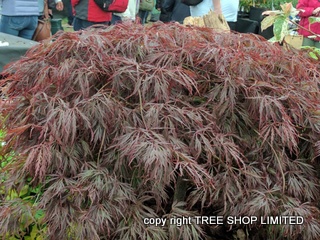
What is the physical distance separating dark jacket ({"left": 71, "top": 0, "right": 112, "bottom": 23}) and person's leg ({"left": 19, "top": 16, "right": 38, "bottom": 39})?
0.53m

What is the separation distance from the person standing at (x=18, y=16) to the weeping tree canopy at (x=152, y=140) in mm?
3049

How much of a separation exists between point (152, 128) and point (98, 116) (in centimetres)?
24

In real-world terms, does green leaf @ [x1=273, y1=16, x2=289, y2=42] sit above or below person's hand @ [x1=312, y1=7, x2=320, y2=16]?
above

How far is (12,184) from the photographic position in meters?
2.25

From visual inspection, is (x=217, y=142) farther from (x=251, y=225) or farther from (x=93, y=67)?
(x=93, y=67)

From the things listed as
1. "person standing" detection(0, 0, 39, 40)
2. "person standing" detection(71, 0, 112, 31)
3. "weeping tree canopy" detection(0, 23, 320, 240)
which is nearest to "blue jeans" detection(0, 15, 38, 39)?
"person standing" detection(0, 0, 39, 40)

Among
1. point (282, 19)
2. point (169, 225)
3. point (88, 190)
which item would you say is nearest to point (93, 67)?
point (88, 190)

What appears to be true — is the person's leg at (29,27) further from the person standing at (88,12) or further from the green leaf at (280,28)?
the green leaf at (280,28)

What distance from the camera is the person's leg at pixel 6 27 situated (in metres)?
5.55

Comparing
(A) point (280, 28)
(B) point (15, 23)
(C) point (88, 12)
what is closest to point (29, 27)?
(B) point (15, 23)

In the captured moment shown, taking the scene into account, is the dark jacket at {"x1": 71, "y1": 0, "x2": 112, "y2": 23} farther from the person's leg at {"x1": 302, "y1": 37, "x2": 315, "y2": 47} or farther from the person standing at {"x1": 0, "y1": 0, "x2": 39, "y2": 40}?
the person's leg at {"x1": 302, "y1": 37, "x2": 315, "y2": 47}

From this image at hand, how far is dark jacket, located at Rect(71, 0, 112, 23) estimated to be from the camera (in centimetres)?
549

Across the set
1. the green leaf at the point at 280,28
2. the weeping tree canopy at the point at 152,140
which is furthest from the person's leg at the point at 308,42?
the weeping tree canopy at the point at 152,140

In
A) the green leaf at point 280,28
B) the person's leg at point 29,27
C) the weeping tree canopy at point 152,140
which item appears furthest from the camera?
the person's leg at point 29,27
